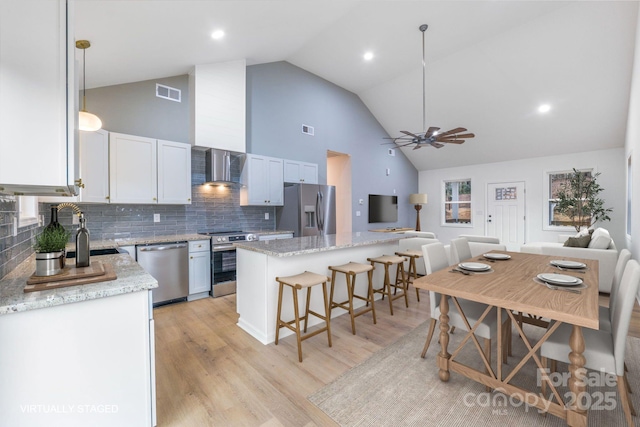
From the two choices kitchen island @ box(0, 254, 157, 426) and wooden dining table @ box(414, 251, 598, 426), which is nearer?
kitchen island @ box(0, 254, 157, 426)

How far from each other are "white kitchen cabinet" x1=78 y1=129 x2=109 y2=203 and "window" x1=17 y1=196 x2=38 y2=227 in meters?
0.65

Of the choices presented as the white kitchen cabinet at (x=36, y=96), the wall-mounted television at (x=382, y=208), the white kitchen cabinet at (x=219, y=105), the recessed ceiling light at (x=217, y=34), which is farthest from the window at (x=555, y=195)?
the white kitchen cabinet at (x=36, y=96)

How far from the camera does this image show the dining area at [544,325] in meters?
1.49

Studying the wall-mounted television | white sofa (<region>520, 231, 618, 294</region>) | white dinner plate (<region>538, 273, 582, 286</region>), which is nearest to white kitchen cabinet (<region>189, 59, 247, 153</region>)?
the wall-mounted television

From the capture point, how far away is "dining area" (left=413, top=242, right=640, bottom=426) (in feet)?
4.87

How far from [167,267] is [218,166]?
1.63m

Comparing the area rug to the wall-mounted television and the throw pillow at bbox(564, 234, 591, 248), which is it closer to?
the throw pillow at bbox(564, 234, 591, 248)

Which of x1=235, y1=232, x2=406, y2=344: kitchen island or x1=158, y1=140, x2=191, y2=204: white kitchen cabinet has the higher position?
x1=158, y1=140, x2=191, y2=204: white kitchen cabinet

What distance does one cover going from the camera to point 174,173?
3.94 meters

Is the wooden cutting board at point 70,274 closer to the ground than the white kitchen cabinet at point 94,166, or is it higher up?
closer to the ground

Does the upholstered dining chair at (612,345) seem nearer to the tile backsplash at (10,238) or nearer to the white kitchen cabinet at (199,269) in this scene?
the tile backsplash at (10,238)

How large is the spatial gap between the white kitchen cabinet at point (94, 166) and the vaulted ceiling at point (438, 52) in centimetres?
76

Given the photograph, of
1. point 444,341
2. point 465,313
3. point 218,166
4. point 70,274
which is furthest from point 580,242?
point 70,274

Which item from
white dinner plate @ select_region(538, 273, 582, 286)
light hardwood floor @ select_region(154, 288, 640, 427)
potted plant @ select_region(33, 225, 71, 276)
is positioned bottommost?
light hardwood floor @ select_region(154, 288, 640, 427)
